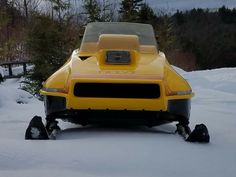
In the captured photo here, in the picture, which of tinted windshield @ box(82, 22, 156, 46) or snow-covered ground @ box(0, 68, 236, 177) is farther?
tinted windshield @ box(82, 22, 156, 46)

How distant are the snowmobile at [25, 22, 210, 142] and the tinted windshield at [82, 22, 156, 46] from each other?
118cm

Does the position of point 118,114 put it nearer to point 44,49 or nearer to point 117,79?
point 117,79

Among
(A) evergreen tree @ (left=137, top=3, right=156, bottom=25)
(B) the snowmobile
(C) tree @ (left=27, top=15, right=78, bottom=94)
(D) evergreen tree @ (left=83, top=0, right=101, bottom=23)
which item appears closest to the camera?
(B) the snowmobile

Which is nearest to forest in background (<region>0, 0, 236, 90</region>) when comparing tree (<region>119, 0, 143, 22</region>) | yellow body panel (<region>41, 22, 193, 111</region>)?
tree (<region>119, 0, 143, 22</region>)

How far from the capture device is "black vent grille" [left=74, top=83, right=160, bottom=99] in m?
5.06

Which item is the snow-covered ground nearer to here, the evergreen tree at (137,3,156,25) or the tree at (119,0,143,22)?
the tree at (119,0,143,22)

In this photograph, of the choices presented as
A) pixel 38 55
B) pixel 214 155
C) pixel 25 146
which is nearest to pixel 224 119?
pixel 214 155

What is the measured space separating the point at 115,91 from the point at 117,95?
5 cm

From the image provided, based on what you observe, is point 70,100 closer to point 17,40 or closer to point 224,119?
point 224,119

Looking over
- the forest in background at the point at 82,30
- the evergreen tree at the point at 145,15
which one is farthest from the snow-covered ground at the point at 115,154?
the evergreen tree at the point at 145,15

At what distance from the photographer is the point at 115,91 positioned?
509 centimetres

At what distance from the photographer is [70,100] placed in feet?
16.6

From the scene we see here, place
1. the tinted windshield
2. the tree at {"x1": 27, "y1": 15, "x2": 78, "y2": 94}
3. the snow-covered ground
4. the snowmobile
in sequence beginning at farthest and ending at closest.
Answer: the tree at {"x1": 27, "y1": 15, "x2": 78, "y2": 94} → the tinted windshield → the snowmobile → the snow-covered ground

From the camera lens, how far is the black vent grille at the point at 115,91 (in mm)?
5062
